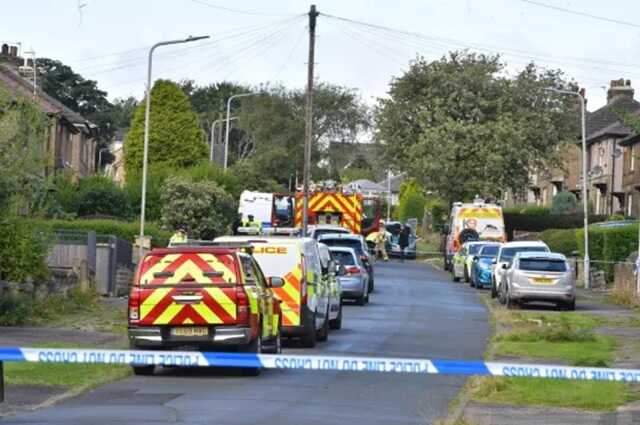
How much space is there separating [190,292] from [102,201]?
39798 millimetres

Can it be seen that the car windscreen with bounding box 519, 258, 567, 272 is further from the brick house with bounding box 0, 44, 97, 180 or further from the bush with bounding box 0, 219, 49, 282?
the brick house with bounding box 0, 44, 97, 180

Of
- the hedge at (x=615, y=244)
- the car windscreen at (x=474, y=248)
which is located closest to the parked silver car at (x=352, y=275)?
the car windscreen at (x=474, y=248)

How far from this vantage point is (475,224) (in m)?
58.2

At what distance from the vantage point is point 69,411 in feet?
50.8

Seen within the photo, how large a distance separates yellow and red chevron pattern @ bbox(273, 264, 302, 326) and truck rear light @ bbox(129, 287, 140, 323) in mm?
4894

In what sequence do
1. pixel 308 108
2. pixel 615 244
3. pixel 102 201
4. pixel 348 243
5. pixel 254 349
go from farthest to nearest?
pixel 102 201, pixel 308 108, pixel 615 244, pixel 348 243, pixel 254 349

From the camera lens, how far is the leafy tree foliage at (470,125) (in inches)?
2931

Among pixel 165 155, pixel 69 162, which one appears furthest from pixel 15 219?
pixel 165 155

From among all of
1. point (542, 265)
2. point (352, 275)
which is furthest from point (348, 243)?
point (542, 265)

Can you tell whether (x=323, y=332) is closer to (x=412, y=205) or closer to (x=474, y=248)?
(x=474, y=248)

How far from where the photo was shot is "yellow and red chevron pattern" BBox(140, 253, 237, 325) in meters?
19.4

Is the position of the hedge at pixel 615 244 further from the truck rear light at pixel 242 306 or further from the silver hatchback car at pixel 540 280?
the truck rear light at pixel 242 306

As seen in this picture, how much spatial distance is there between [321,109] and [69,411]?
104m

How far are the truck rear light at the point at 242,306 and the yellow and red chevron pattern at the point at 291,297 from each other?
4742mm
